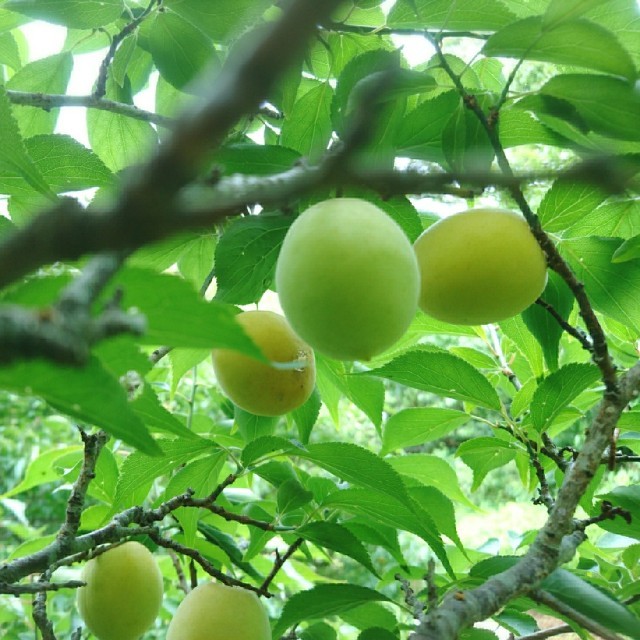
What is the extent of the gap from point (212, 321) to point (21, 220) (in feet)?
1.78

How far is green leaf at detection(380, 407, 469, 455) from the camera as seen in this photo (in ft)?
3.28

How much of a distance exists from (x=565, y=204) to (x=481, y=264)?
0.54 ft

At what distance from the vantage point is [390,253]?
499 millimetres

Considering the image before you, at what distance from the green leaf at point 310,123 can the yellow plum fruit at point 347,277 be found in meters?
0.29

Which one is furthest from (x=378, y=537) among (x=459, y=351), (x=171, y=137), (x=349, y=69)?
(x=171, y=137)

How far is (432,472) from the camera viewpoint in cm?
108

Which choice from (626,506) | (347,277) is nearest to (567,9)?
(347,277)

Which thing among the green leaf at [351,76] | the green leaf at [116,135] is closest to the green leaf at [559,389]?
the green leaf at [351,76]

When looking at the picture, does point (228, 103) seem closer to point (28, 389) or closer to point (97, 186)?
point (28, 389)

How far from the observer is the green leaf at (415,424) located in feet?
3.28

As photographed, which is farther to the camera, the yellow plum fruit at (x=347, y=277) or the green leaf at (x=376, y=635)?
the green leaf at (x=376, y=635)

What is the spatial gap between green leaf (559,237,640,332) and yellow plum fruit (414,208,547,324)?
143 millimetres

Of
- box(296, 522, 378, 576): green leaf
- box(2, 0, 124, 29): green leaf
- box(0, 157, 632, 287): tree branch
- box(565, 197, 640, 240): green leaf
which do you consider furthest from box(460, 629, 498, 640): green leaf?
box(2, 0, 124, 29): green leaf

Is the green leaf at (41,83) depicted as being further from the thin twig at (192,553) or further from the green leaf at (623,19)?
the green leaf at (623,19)
